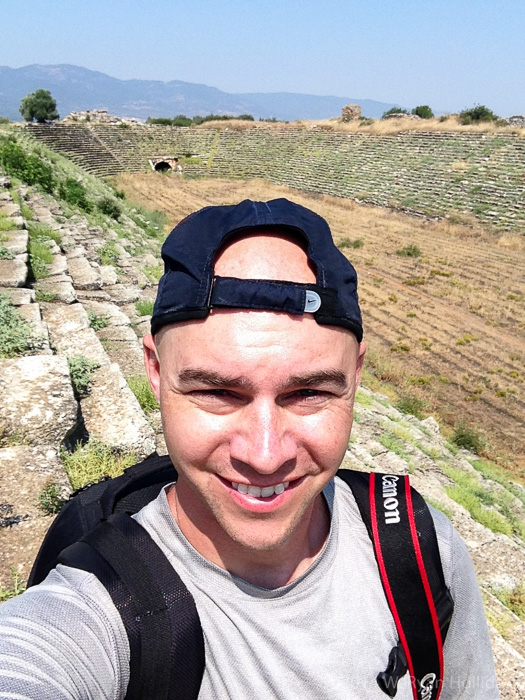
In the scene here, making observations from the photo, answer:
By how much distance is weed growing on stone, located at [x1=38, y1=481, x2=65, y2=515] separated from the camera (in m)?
2.75

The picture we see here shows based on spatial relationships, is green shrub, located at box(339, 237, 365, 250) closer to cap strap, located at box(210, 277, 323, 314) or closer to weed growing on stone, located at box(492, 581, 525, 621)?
weed growing on stone, located at box(492, 581, 525, 621)

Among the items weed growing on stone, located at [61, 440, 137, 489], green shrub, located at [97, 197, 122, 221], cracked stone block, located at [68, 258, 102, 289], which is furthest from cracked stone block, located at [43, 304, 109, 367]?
green shrub, located at [97, 197, 122, 221]

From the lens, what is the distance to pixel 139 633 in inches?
46.8

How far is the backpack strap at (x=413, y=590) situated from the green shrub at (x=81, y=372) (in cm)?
316

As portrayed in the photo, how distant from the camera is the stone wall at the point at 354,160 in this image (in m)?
34.4

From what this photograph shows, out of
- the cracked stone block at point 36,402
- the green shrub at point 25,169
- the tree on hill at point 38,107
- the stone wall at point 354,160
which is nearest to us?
the cracked stone block at point 36,402

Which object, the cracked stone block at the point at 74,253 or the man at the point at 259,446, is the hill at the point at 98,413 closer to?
the cracked stone block at the point at 74,253

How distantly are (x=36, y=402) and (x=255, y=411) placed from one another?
2.54 m

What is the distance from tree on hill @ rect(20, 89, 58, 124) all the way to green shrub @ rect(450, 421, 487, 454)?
55153mm

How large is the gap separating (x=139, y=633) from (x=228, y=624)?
260 mm

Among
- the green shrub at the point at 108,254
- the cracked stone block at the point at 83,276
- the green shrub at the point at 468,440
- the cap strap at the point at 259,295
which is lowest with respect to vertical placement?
the green shrub at the point at 468,440

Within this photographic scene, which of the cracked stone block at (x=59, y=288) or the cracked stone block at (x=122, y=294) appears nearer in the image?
the cracked stone block at (x=59, y=288)

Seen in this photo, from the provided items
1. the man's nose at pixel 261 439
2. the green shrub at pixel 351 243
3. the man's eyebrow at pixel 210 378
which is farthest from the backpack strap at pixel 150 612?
the green shrub at pixel 351 243

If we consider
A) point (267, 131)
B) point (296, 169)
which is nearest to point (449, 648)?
point (296, 169)
